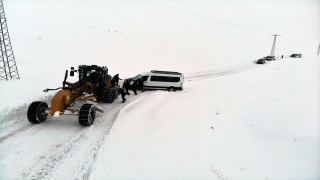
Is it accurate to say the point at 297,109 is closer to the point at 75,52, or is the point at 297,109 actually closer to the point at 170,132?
the point at 170,132

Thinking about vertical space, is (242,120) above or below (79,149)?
above

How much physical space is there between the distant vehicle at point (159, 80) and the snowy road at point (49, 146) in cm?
817

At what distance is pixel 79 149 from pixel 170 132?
3.51 m

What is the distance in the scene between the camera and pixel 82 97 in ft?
36.4

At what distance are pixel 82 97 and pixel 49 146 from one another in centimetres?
394

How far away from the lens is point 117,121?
32.9 feet

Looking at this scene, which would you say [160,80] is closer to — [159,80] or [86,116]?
[159,80]

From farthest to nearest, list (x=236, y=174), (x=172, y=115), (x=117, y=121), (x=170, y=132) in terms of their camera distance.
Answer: (x=172, y=115), (x=117, y=121), (x=170, y=132), (x=236, y=174)

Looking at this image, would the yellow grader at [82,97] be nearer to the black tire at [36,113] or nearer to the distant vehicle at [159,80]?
the black tire at [36,113]

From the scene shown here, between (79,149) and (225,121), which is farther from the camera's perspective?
(225,121)

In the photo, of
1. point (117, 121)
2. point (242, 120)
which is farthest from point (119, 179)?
point (242, 120)

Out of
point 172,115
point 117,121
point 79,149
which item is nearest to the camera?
point 79,149

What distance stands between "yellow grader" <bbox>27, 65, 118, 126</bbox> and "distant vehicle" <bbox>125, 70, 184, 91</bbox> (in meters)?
3.86

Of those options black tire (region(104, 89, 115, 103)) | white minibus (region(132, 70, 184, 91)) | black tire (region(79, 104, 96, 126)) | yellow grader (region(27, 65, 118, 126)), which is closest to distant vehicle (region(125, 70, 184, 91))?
white minibus (region(132, 70, 184, 91))
